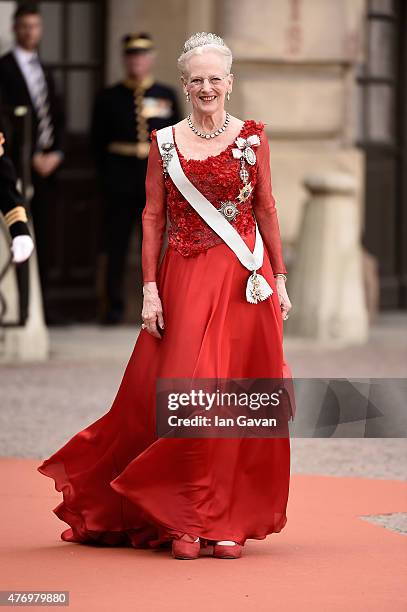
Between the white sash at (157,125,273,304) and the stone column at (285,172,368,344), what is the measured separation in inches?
274

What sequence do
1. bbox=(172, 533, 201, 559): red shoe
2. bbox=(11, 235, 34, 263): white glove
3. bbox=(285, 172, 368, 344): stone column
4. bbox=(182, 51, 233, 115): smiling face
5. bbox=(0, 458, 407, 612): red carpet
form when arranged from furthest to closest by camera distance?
bbox=(285, 172, 368, 344): stone column, bbox=(11, 235, 34, 263): white glove, bbox=(182, 51, 233, 115): smiling face, bbox=(172, 533, 201, 559): red shoe, bbox=(0, 458, 407, 612): red carpet

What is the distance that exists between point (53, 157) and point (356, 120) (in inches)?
128

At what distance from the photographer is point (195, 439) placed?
19.9ft

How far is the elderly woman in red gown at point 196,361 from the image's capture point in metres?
6.08

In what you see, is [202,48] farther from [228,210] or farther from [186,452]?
[186,452]

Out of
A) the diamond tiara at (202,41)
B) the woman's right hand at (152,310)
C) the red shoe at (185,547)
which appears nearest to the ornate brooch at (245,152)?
the diamond tiara at (202,41)

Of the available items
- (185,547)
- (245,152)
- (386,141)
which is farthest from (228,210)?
(386,141)

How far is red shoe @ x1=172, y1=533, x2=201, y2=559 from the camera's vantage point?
6.03m

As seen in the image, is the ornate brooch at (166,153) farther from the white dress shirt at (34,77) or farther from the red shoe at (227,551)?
the white dress shirt at (34,77)

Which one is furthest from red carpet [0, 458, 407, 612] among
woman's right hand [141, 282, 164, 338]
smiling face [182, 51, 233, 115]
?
smiling face [182, 51, 233, 115]

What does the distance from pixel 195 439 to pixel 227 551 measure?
36 cm

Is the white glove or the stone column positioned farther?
the stone column

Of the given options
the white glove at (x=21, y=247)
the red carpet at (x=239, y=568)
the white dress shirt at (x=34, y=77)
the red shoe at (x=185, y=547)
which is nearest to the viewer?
the red carpet at (x=239, y=568)

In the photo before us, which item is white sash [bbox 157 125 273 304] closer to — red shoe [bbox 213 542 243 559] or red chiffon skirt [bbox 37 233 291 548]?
red chiffon skirt [bbox 37 233 291 548]
